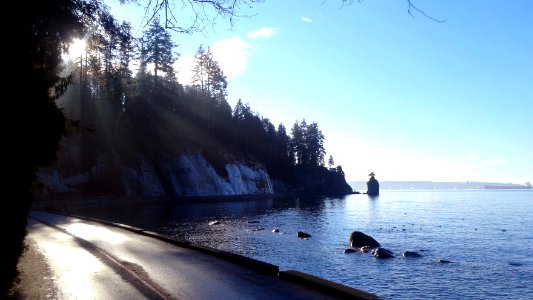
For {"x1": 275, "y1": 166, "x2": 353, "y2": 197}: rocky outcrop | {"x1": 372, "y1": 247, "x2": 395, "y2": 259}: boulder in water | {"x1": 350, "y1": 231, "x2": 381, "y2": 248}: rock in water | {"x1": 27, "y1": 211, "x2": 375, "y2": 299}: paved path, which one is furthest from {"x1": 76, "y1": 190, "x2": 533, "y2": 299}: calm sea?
{"x1": 275, "y1": 166, "x2": 353, "y2": 197}: rocky outcrop

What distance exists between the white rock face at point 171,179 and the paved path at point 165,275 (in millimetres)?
44741

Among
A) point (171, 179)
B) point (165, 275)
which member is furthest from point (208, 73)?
point (165, 275)

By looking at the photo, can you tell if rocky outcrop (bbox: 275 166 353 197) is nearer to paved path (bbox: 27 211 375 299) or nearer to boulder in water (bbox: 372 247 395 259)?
boulder in water (bbox: 372 247 395 259)

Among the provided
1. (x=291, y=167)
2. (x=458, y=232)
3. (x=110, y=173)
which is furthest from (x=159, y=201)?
(x=291, y=167)

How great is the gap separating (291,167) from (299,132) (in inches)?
568

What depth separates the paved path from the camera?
9.59 metres

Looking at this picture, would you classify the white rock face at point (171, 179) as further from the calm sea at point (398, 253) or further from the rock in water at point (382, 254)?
the rock in water at point (382, 254)

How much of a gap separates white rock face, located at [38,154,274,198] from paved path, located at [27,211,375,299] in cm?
4474

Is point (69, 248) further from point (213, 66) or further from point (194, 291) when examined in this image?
point (213, 66)

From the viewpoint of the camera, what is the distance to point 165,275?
11594 millimetres

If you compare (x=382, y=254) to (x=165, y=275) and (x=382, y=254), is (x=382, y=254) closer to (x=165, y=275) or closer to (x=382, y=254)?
(x=382, y=254)

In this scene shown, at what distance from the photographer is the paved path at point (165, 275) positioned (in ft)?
31.4

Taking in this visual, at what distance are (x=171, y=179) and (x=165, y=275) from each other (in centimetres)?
6792

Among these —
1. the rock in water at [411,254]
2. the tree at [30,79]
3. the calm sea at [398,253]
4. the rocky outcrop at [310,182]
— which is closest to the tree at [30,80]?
the tree at [30,79]
